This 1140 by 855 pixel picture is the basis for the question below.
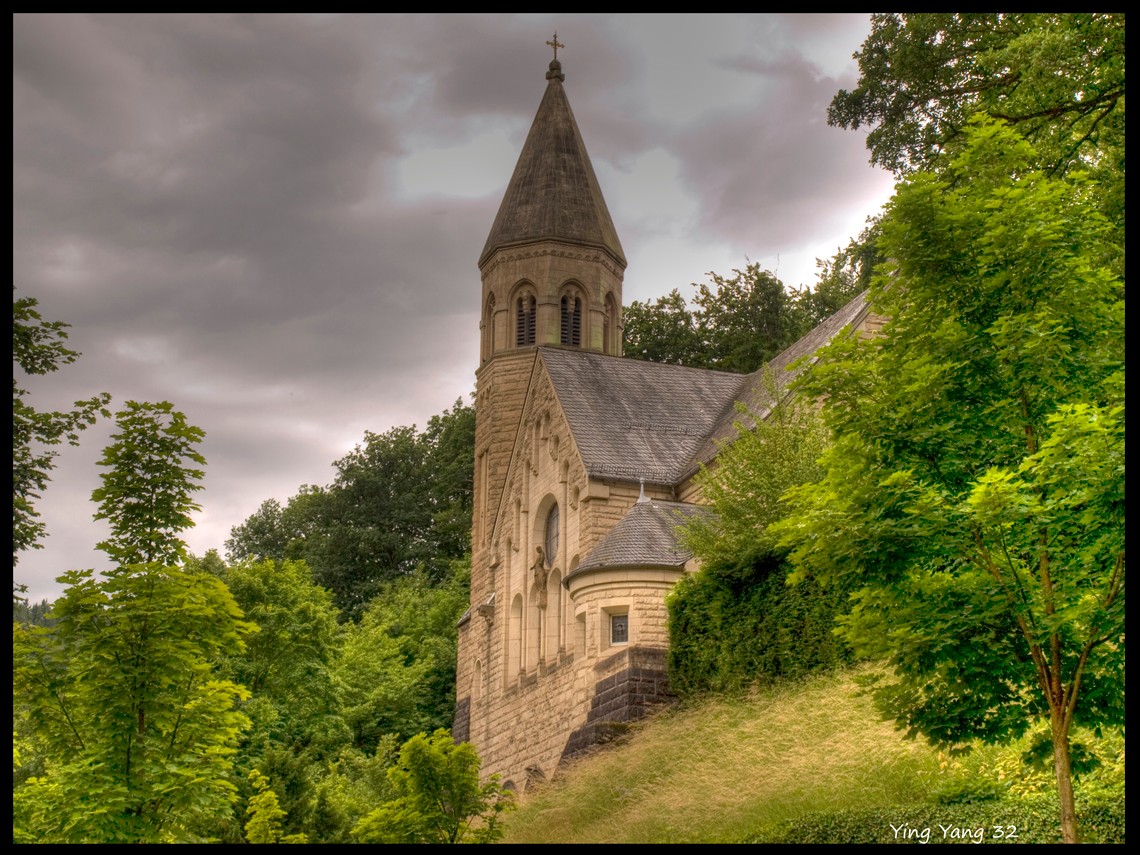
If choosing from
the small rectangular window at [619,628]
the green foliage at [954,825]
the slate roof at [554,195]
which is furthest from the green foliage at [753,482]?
the slate roof at [554,195]

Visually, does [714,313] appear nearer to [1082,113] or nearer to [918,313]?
[1082,113]

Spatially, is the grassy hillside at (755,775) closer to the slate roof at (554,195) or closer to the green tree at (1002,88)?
the green tree at (1002,88)

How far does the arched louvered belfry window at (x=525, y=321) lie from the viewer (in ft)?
142

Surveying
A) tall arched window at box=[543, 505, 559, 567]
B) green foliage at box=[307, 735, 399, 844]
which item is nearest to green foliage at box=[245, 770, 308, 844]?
green foliage at box=[307, 735, 399, 844]

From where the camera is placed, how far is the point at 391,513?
65.2 m

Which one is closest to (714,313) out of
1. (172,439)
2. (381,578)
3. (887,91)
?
(381,578)

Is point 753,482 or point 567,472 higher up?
point 567,472

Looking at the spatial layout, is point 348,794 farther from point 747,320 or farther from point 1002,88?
point 747,320

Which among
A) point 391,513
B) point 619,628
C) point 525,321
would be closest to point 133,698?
point 619,628

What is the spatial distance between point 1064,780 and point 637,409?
25.0 m

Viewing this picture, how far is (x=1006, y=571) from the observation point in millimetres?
12109

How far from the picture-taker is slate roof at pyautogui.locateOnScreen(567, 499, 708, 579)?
27891mm

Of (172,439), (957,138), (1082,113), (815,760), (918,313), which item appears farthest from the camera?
(957,138)
